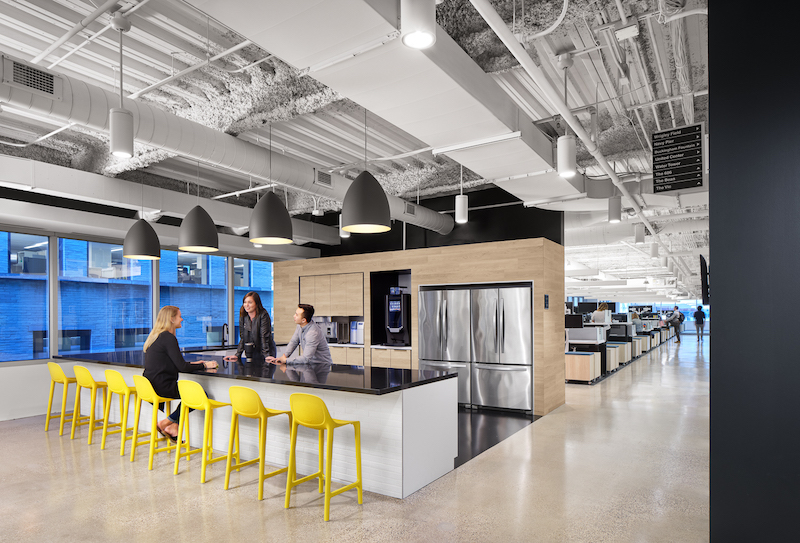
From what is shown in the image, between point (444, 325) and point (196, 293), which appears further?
point (196, 293)

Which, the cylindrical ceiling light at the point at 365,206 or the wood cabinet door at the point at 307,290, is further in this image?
the wood cabinet door at the point at 307,290

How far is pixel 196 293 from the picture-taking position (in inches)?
363

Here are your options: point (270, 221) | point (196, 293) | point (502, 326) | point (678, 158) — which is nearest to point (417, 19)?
point (270, 221)

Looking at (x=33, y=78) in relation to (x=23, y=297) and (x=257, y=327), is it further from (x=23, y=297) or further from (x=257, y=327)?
(x=23, y=297)

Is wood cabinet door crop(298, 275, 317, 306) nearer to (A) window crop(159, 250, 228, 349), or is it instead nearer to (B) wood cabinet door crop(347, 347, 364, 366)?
(B) wood cabinet door crop(347, 347, 364, 366)

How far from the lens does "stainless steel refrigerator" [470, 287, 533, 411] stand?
7.05 meters

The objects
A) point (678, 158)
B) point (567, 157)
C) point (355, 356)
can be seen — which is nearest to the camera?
point (567, 157)

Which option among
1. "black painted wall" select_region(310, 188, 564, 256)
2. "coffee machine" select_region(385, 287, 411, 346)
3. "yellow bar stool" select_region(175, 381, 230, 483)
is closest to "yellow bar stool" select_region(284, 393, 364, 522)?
"yellow bar stool" select_region(175, 381, 230, 483)

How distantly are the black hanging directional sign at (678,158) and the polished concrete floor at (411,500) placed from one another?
8.96 feet

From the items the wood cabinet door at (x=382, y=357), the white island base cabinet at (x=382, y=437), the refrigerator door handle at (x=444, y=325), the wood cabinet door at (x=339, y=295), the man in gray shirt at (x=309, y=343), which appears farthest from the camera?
the wood cabinet door at (x=339, y=295)

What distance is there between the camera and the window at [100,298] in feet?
Result: 24.8

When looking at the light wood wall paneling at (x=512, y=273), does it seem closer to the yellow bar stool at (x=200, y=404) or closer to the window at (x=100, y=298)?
the window at (x=100, y=298)

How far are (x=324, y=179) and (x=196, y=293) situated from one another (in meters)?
4.51

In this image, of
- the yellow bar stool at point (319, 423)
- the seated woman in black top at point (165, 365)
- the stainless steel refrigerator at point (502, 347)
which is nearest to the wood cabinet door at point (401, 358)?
the stainless steel refrigerator at point (502, 347)
